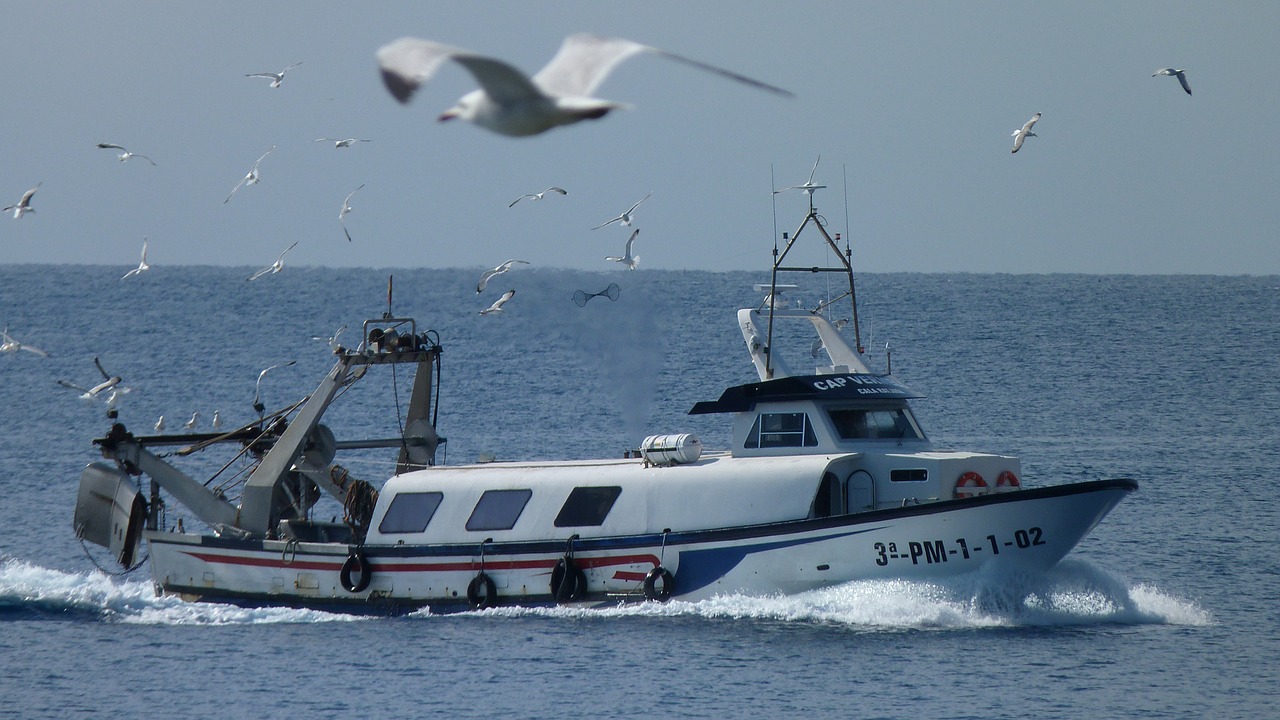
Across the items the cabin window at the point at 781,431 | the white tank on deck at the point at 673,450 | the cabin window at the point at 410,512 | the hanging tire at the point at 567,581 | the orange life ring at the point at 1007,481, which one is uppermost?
the cabin window at the point at 781,431

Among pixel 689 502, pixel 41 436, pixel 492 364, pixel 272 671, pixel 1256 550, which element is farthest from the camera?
pixel 492 364

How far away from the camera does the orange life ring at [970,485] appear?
78.3ft

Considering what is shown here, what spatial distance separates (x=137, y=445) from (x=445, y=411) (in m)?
32.5

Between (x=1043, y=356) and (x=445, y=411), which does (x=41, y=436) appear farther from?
(x=1043, y=356)

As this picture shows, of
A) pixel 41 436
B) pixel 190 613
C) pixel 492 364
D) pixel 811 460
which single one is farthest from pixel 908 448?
pixel 492 364

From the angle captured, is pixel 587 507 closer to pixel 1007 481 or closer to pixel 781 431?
pixel 781 431

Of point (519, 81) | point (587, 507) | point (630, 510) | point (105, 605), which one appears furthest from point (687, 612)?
point (519, 81)

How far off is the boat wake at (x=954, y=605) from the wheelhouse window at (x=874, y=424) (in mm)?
2637

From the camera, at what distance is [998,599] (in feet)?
75.7

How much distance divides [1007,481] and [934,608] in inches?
102

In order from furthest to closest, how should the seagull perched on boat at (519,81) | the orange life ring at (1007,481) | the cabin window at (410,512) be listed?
the cabin window at (410,512), the orange life ring at (1007,481), the seagull perched on boat at (519,81)

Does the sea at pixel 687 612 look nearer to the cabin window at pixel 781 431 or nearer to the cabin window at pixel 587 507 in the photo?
the cabin window at pixel 587 507

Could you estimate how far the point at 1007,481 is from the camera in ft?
80.8

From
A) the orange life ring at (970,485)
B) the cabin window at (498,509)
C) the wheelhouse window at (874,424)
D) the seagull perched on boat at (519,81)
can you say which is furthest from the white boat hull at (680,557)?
the seagull perched on boat at (519,81)
